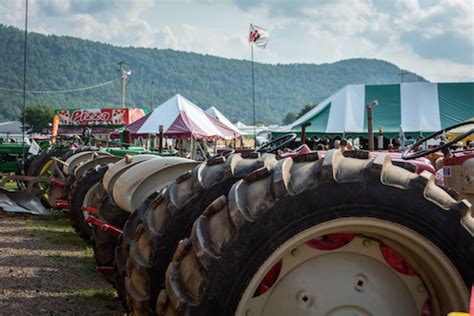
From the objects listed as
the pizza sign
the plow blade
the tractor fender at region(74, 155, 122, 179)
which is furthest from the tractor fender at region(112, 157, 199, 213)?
the pizza sign

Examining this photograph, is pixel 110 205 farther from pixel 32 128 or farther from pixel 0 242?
pixel 32 128

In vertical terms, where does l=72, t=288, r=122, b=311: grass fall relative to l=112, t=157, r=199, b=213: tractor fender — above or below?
below

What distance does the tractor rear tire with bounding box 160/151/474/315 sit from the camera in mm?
2295

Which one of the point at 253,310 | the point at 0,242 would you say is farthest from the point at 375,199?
the point at 0,242

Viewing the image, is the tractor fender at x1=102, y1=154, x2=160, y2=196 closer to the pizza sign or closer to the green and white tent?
the green and white tent

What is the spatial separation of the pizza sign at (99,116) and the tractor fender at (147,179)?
45768 mm

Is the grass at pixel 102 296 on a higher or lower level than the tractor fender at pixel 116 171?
lower

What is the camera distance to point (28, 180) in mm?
12078

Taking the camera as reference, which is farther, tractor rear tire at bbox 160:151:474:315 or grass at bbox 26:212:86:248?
grass at bbox 26:212:86:248

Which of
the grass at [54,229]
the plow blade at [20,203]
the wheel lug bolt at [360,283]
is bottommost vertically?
the grass at [54,229]

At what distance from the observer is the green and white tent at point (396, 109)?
852 inches

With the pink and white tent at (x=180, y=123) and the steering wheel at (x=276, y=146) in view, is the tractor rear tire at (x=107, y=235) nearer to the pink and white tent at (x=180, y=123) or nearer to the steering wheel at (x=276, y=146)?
the steering wheel at (x=276, y=146)

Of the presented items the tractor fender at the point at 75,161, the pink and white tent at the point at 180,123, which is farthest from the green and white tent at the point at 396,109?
the tractor fender at the point at 75,161

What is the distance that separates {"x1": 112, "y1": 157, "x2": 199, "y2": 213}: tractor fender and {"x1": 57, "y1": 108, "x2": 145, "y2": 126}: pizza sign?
4577 centimetres
